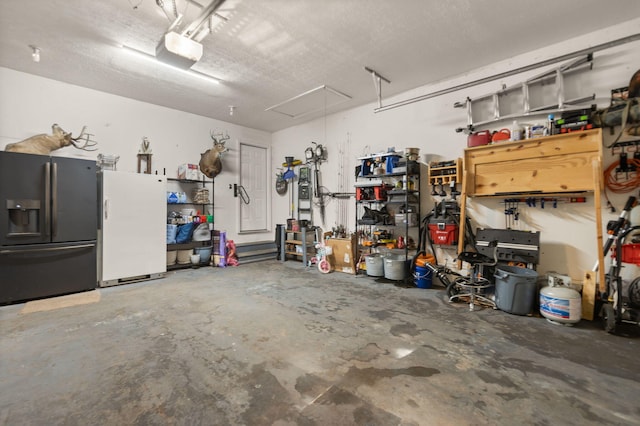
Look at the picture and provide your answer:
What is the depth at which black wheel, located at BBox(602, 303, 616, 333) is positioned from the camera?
261 cm

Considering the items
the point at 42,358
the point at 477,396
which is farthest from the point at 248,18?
the point at 477,396

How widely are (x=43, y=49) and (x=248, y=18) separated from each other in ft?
9.68

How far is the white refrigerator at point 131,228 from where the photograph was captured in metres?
4.32

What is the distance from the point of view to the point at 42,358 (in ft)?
7.25

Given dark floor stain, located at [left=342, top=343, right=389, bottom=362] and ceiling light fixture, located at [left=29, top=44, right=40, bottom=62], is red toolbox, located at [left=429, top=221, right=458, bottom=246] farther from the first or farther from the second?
ceiling light fixture, located at [left=29, top=44, right=40, bottom=62]

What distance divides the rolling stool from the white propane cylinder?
54 cm

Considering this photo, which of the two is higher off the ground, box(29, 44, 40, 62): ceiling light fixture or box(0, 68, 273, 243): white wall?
box(29, 44, 40, 62): ceiling light fixture

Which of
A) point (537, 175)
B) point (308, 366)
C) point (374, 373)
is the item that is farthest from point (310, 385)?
point (537, 175)

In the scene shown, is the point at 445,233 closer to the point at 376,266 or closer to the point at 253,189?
the point at 376,266

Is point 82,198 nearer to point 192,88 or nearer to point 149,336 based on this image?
point 192,88

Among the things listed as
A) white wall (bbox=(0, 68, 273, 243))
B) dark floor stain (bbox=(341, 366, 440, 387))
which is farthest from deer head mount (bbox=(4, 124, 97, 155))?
dark floor stain (bbox=(341, 366, 440, 387))

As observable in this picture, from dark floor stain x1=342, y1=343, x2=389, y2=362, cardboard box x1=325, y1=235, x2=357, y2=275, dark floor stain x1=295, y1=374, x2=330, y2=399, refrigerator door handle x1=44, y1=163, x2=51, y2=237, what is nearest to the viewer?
dark floor stain x1=295, y1=374, x2=330, y2=399

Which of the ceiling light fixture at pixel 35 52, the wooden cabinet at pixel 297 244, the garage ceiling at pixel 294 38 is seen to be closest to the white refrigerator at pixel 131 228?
the ceiling light fixture at pixel 35 52

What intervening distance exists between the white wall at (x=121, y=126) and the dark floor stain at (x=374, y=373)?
441 centimetres
